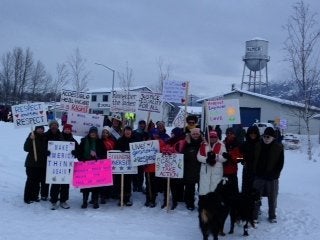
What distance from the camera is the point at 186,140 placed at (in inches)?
401

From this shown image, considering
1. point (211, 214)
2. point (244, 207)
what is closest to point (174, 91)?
point (244, 207)

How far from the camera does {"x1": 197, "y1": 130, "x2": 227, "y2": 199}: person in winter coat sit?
9.04m

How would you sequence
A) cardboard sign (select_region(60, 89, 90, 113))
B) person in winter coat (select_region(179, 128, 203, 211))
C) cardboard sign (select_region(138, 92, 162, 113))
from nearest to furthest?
person in winter coat (select_region(179, 128, 203, 211)) < cardboard sign (select_region(60, 89, 90, 113)) < cardboard sign (select_region(138, 92, 162, 113))

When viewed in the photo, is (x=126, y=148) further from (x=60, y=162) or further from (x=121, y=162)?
(x=60, y=162)

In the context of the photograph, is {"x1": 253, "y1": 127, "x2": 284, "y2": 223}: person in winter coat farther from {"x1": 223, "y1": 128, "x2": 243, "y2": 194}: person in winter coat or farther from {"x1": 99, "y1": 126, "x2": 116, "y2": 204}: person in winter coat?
{"x1": 99, "y1": 126, "x2": 116, "y2": 204}: person in winter coat

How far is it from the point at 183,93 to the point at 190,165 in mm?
4240

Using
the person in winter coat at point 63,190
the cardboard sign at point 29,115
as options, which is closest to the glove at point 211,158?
the person in winter coat at point 63,190

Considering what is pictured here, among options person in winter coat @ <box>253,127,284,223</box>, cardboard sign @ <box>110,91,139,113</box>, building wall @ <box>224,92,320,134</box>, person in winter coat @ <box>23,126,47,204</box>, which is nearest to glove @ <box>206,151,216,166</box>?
person in winter coat @ <box>253,127,284,223</box>

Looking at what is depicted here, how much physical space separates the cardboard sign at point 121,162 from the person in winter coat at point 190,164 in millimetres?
1296

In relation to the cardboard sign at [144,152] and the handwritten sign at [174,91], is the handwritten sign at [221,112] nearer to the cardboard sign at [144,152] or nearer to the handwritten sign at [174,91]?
the cardboard sign at [144,152]

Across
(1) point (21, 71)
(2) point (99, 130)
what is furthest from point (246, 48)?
(2) point (99, 130)

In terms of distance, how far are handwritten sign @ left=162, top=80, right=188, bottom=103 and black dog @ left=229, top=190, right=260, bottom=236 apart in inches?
234

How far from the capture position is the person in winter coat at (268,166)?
9.01 meters

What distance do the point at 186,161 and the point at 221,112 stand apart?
1.45 meters
